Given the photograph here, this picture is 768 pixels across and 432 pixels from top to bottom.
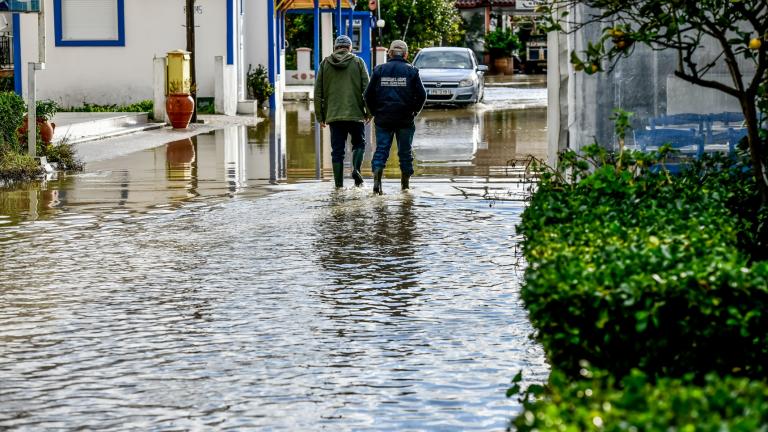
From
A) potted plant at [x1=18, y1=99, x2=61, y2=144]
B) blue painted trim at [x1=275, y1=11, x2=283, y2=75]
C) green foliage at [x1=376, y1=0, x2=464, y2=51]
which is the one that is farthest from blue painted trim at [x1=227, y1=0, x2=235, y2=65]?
green foliage at [x1=376, y1=0, x2=464, y2=51]

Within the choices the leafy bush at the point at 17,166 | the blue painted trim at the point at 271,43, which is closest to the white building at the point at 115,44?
the blue painted trim at the point at 271,43

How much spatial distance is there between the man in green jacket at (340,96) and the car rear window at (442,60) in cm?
2168

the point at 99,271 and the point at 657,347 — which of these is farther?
the point at 99,271

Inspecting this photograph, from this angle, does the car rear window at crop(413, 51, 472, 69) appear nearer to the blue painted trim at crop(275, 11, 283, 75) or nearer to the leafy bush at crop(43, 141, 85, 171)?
the blue painted trim at crop(275, 11, 283, 75)

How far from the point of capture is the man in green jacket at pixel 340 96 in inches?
614

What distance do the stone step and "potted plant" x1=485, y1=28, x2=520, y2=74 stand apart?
135ft

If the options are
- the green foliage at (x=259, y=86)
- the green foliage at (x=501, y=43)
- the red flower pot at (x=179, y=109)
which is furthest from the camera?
the green foliage at (x=501, y=43)

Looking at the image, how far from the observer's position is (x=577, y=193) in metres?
7.31

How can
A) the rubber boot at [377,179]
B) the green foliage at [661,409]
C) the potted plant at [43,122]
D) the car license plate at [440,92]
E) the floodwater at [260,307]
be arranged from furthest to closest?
the car license plate at [440,92], the potted plant at [43,122], the rubber boot at [377,179], the floodwater at [260,307], the green foliage at [661,409]

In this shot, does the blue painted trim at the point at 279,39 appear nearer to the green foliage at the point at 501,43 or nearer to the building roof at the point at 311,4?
the building roof at the point at 311,4

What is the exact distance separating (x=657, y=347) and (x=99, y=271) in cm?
605

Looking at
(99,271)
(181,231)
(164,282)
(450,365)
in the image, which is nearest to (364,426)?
(450,365)

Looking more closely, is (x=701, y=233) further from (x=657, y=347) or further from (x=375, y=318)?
(x=375, y=318)

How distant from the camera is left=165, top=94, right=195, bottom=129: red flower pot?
27.6 m
